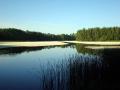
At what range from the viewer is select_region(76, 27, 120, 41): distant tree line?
106000 mm

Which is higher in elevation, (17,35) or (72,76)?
(17,35)

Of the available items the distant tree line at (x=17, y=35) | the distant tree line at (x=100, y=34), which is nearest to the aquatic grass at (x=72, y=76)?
the distant tree line at (x=17, y=35)

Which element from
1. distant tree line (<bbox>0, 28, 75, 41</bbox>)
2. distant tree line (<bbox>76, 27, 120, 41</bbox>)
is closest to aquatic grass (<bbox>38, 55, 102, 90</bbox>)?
distant tree line (<bbox>0, 28, 75, 41</bbox>)

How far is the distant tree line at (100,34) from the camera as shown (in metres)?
106

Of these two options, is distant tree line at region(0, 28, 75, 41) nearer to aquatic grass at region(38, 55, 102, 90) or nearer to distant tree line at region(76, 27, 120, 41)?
distant tree line at region(76, 27, 120, 41)

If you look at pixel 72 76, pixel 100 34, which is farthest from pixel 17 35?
pixel 72 76

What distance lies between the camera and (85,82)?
976 centimetres

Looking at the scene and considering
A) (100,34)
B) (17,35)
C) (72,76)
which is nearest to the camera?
(72,76)

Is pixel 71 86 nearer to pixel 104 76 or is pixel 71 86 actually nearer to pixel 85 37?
pixel 104 76

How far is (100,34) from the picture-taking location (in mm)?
112375

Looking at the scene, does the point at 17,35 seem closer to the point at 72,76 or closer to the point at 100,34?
the point at 100,34

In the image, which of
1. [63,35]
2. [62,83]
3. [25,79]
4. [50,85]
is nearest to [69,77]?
[62,83]

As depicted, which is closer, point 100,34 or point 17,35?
point 100,34

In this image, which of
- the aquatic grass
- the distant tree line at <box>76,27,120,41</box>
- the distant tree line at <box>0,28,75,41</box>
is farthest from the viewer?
the distant tree line at <box>76,27,120,41</box>
